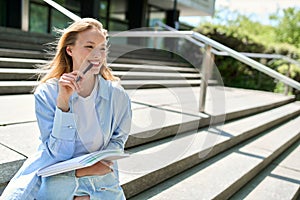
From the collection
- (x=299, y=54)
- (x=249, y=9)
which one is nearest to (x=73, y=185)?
(x=299, y=54)

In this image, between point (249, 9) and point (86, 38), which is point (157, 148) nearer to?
point (86, 38)

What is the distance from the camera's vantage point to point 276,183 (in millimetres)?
2844

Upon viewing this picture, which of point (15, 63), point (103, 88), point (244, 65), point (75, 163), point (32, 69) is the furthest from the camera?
point (244, 65)

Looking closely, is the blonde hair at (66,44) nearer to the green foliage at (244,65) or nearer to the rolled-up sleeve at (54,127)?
the rolled-up sleeve at (54,127)

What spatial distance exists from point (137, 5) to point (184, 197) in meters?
10.8

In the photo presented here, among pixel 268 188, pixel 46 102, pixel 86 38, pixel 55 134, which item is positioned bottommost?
pixel 268 188

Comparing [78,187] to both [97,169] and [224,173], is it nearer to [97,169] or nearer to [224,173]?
[97,169]

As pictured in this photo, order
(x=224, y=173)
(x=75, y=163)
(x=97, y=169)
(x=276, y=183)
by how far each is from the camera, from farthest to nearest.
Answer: (x=276, y=183) → (x=224, y=173) → (x=97, y=169) → (x=75, y=163)

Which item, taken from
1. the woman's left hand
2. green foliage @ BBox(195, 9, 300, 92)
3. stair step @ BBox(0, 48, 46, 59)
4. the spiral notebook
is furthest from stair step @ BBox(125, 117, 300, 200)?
green foliage @ BBox(195, 9, 300, 92)

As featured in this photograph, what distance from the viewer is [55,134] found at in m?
1.24

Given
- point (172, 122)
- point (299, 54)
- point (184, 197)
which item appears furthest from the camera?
point (299, 54)

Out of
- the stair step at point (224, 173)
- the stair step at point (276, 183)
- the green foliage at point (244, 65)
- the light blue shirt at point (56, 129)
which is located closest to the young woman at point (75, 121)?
the light blue shirt at point (56, 129)

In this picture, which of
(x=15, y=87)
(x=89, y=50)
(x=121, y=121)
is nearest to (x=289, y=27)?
(x=15, y=87)

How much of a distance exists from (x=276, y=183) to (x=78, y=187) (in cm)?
221
